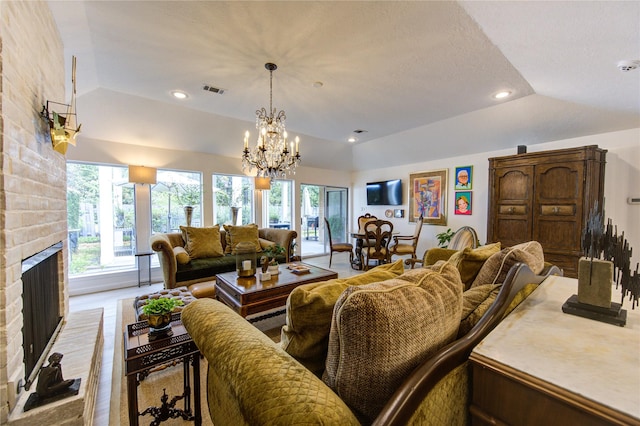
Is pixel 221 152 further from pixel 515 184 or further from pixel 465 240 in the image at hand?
pixel 515 184

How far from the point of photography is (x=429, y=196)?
5.45 meters

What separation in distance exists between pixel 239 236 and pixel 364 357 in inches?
156

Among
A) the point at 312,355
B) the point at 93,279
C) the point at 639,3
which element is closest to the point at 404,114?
the point at 639,3

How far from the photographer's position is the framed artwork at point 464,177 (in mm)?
4797

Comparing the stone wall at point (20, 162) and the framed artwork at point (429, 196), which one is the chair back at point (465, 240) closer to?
the framed artwork at point (429, 196)

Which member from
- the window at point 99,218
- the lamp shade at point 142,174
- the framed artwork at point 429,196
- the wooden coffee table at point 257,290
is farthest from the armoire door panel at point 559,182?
the window at point 99,218

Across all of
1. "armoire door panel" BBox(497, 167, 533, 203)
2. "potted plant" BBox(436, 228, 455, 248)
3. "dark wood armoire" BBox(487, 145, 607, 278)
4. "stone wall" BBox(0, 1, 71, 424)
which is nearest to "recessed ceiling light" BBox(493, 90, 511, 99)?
"dark wood armoire" BBox(487, 145, 607, 278)

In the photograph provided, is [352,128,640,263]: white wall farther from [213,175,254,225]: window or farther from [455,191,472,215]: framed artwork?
[213,175,254,225]: window

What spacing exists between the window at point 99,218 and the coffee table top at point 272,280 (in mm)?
2571

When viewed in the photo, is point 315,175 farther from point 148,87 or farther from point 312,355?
point 312,355

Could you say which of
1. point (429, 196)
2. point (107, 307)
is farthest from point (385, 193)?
point (107, 307)

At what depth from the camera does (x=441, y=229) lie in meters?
5.29

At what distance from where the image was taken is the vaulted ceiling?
177cm

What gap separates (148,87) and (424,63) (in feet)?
10.3
